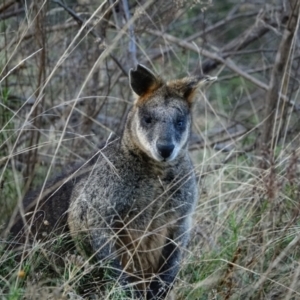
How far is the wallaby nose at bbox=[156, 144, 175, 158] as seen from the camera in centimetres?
440

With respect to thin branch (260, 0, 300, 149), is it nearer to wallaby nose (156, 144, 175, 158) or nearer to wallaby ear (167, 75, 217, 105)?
wallaby ear (167, 75, 217, 105)

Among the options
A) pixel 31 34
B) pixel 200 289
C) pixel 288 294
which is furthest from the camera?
pixel 31 34

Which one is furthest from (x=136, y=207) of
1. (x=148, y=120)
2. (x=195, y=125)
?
(x=195, y=125)

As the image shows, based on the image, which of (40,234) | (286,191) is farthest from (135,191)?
(286,191)

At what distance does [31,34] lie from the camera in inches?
244

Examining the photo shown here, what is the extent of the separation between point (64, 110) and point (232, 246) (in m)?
2.35

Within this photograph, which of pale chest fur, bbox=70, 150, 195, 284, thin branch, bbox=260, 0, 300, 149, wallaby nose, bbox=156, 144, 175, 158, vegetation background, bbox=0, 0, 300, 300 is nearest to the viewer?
vegetation background, bbox=0, 0, 300, 300

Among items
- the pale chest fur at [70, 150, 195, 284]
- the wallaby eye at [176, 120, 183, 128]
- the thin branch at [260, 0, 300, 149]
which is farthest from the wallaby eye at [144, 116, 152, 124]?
the thin branch at [260, 0, 300, 149]

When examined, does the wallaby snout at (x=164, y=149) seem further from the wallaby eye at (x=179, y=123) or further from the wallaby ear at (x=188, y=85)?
the wallaby ear at (x=188, y=85)

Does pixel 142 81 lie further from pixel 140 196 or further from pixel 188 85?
pixel 140 196

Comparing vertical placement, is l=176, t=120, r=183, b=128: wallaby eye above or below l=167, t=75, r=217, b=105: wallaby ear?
below

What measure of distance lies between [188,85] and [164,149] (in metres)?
0.57

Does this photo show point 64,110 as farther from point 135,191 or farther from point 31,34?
point 135,191

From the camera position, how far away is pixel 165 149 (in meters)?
4.39
